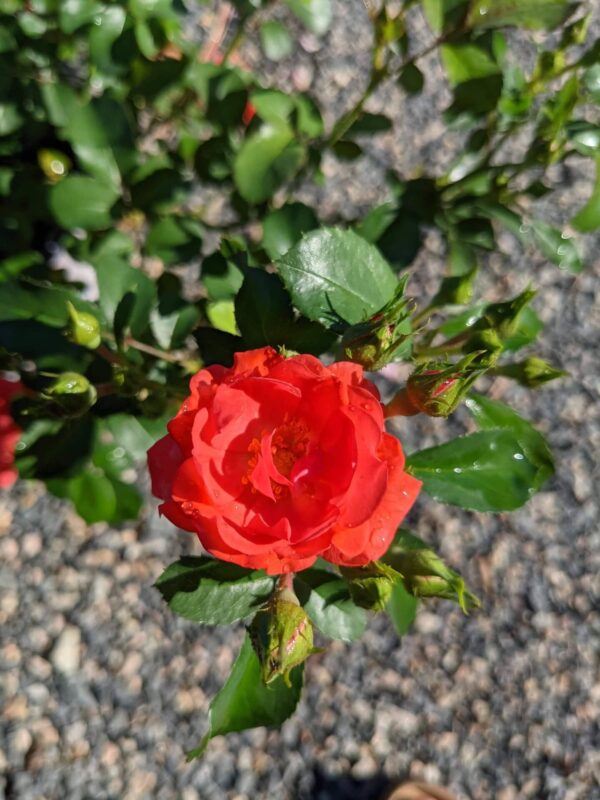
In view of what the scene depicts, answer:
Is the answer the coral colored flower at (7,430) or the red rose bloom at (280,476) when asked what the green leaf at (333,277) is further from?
the coral colored flower at (7,430)

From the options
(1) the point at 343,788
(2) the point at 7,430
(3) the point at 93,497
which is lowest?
(1) the point at 343,788

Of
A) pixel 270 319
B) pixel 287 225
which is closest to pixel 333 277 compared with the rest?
pixel 270 319

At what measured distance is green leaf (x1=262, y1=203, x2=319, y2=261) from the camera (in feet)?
3.32

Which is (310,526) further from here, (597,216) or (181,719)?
(181,719)

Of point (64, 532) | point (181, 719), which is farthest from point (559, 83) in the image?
point (181, 719)

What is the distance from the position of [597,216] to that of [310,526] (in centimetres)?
72

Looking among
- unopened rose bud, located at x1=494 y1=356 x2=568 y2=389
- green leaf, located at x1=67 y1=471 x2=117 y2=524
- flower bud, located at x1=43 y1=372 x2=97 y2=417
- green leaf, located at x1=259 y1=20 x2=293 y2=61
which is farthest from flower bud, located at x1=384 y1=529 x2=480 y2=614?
green leaf, located at x1=259 y1=20 x2=293 y2=61

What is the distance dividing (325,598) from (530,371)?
0.36m

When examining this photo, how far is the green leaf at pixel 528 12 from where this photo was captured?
98 centimetres

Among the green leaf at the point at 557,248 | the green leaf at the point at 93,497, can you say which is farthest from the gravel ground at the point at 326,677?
the green leaf at the point at 557,248

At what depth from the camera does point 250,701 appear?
0.84m

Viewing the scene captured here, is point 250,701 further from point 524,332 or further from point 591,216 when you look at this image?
point 591,216

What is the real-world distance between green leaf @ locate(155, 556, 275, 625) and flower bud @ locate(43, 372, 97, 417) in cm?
21

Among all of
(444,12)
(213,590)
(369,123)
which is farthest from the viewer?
(369,123)
